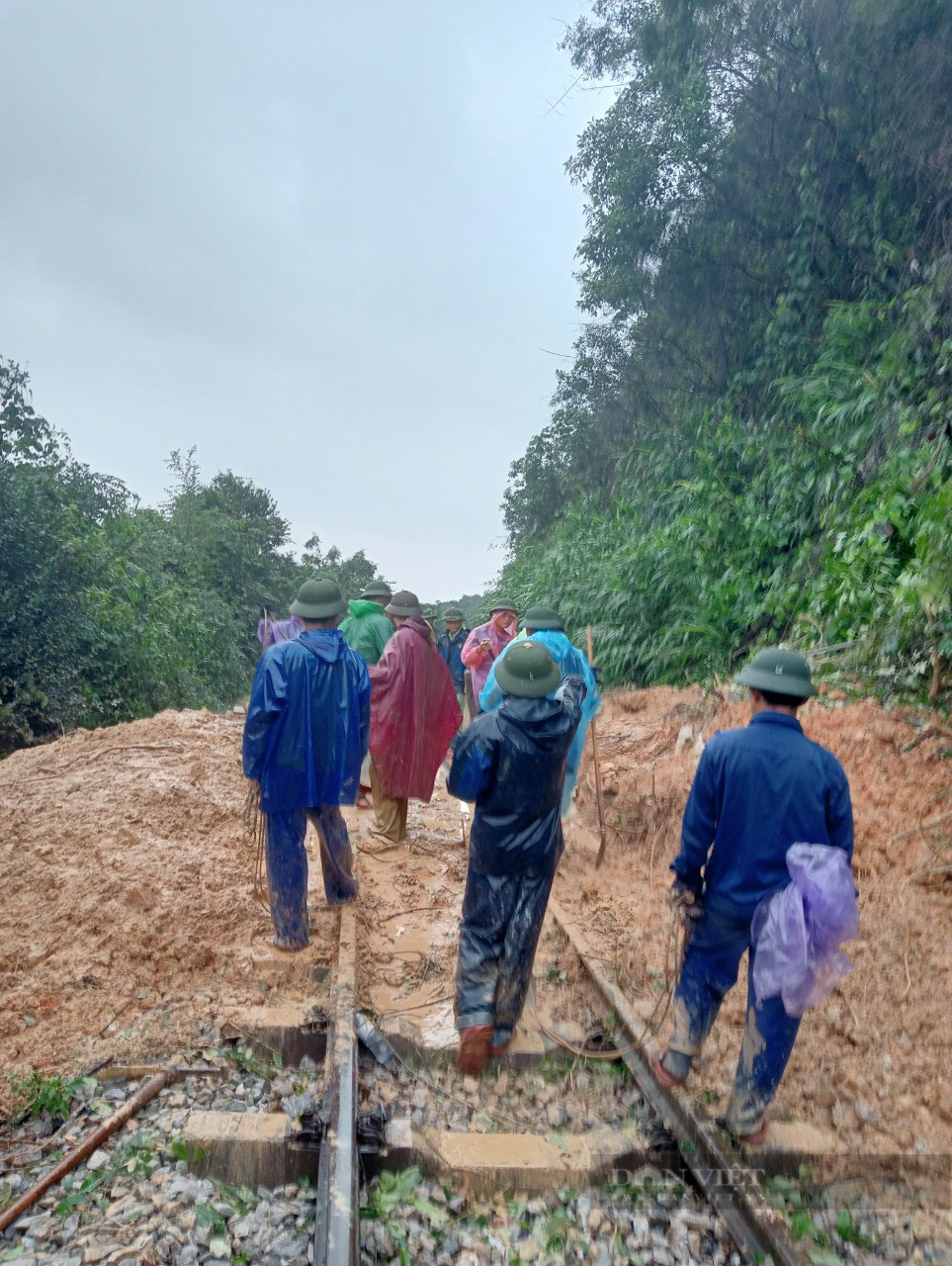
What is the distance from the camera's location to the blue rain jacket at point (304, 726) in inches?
194

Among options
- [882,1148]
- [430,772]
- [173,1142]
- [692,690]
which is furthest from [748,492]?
[173,1142]

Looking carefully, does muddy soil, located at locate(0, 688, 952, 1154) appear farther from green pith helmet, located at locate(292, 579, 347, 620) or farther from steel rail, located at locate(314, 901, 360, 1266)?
green pith helmet, located at locate(292, 579, 347, 620)

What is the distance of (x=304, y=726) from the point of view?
5008 mm

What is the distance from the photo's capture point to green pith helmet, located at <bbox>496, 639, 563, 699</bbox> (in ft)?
13.1

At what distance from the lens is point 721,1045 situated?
4.16 metres

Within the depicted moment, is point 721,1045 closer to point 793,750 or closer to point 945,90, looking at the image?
point 793,750

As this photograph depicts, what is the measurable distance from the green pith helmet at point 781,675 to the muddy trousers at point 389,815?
441cm

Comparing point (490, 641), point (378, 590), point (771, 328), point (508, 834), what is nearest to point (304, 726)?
point (508, 834)

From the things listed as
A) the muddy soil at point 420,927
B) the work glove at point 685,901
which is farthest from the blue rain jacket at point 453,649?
the work glove at point 685,901

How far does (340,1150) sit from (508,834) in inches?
59.6

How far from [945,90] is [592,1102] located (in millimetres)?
11543

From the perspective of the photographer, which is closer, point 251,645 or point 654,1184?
point 654,1184

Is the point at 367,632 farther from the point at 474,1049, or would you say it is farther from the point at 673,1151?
the point at 673,1151

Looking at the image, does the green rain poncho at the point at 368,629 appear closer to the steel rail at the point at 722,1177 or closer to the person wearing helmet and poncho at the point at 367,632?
the person wearing helmet and poncho at the point at 367,632
